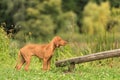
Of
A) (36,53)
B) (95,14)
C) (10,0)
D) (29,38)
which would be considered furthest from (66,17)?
(36,53)

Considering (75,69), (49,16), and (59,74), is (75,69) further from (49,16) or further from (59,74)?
(49,16)

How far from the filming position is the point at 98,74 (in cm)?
1265

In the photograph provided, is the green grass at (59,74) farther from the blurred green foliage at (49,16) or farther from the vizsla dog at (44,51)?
the blurred green foliage at (49,16)

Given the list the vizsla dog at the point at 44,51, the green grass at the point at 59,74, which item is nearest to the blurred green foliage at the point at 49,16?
the green grass at the point at 59,74

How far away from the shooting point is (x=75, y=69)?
1361cm

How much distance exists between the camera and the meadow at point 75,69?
12.2m

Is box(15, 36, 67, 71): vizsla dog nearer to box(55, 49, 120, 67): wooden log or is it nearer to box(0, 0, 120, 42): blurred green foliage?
box(55, 49, 120, 67): wooden log

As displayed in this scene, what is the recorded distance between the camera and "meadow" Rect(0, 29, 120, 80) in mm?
12219

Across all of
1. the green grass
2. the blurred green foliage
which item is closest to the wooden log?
the green grass

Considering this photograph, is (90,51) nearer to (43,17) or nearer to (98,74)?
(98,74)

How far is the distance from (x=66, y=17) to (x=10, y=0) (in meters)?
7.80

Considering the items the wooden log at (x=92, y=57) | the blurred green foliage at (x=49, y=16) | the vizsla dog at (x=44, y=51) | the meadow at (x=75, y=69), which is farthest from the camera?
the blurred green foliage at (x=49, y=16)

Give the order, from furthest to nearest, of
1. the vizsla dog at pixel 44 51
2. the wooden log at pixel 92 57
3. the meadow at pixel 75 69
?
the vizsla dog at pixel 44 51 → the wooden log at pixel 92 57 → the meadow at pixel 75 69

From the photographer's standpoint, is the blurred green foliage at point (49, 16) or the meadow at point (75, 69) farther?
the blurred green foliage at point (49, 16)
